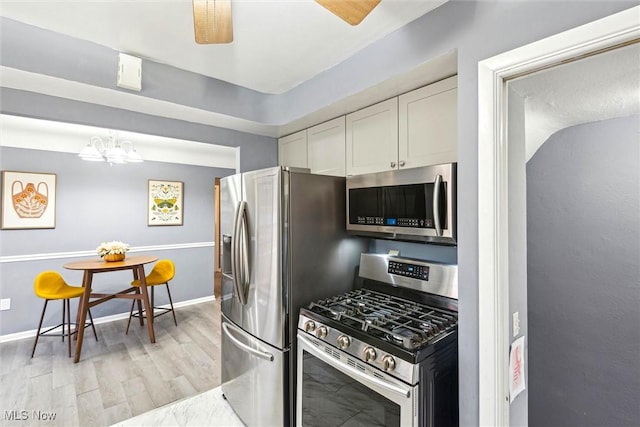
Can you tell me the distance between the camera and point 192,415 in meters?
2.15

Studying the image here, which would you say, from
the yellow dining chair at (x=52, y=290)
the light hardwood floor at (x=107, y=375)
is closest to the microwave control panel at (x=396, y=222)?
the light hardwood floor at (x=107, y=375)

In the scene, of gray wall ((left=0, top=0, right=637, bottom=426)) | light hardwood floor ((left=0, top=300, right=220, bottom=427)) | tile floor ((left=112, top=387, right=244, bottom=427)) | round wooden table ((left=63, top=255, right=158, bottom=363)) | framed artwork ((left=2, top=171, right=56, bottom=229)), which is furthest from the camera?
framed artwork ((left=2, top=171, right=56, bottom=229))

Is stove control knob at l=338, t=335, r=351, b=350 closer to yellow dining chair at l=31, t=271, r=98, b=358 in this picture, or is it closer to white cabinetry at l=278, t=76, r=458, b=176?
white cabinetry at l=278, t=76, r=458, b=176

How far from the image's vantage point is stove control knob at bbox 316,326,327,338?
60.6 inches

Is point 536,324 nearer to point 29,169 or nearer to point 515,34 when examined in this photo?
point 515,34

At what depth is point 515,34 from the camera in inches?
44.9

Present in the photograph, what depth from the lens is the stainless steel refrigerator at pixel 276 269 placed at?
5.74 ft

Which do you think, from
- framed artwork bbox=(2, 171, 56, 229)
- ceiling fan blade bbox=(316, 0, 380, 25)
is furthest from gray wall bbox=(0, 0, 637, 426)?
framed artwork bbox=(2, 171, 56, 229)

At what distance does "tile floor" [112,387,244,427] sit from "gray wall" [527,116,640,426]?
1979 mm

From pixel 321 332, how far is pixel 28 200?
13.1ft

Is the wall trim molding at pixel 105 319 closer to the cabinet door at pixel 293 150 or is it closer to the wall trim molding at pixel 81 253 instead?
the wall trim molding at pixel 81 253

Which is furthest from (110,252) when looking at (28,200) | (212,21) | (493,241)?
(493,241)

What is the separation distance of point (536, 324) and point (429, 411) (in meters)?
0.99

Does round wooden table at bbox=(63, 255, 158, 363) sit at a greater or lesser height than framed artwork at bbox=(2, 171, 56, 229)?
lesser
